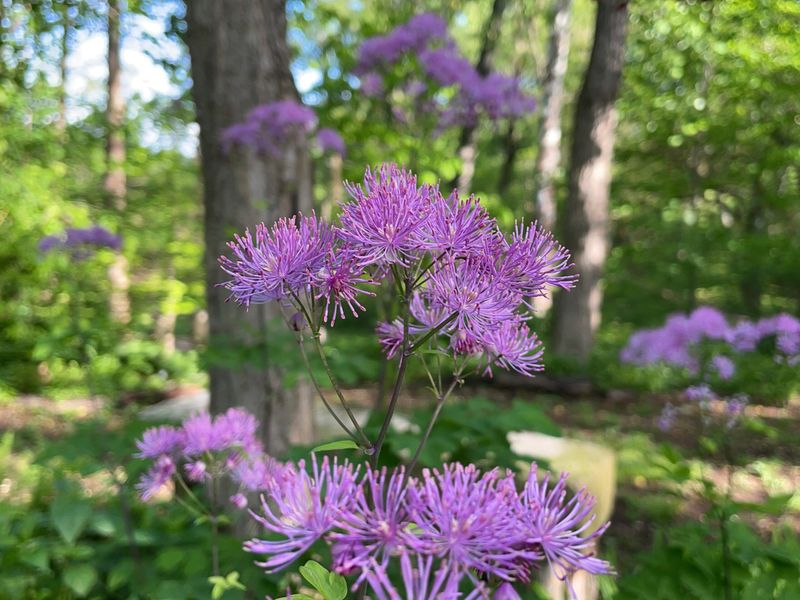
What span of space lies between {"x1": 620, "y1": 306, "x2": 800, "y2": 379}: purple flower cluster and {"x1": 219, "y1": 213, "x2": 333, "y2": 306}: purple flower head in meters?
2.47

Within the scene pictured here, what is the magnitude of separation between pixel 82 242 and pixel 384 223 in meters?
3.03

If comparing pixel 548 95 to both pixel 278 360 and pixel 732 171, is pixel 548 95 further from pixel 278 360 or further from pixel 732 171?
pixel 278 360

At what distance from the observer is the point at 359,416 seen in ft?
18.7

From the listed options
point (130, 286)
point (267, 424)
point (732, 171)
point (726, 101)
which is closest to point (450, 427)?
point (267, 424)

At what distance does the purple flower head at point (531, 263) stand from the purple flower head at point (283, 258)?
0.26 metres

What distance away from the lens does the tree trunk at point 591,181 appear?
7605 mm

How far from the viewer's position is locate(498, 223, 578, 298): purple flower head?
0.82 m

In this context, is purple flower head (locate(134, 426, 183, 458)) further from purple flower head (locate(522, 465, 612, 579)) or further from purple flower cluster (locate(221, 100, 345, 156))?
purple flower cluster (locate(221, 100, 345, 156))

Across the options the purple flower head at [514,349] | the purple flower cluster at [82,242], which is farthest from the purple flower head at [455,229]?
the purple flower cluster at [82,242]

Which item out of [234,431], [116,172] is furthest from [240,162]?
[116,172]

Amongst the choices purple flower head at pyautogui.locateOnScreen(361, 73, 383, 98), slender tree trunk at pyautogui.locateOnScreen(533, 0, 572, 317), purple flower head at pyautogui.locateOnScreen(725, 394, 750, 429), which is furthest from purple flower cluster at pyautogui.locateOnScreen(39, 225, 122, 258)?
slender tree trunk at pyautogui.locateOnScreen(533, 0, 572, 317)

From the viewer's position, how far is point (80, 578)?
6.73 feet

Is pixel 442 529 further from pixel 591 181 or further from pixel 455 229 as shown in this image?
pixel 591 181

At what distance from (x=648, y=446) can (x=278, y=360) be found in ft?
16.3
